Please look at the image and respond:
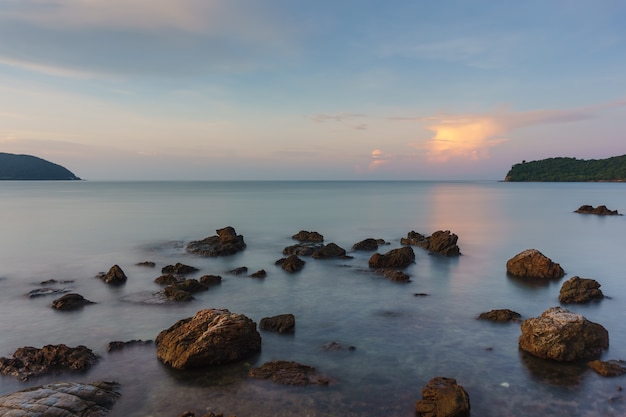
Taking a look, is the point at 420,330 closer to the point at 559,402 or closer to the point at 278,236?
the point at 559,402

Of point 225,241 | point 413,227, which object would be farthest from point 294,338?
point 413,227

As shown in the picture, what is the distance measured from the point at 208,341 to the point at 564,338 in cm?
1174

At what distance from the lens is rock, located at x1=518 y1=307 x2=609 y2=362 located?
1363 cm

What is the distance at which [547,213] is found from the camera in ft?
235

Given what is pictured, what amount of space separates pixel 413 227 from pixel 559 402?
42.3m

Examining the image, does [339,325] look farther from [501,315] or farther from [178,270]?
[178,270]

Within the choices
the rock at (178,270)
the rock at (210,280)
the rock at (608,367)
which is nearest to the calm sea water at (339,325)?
the rock at (608,367)

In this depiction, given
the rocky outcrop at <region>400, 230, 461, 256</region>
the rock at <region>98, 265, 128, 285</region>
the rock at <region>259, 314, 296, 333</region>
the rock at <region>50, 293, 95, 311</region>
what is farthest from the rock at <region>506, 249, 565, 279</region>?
the rock at <region>50, 293, 95, 311</region>

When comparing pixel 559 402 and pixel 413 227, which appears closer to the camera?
pixel 559 402

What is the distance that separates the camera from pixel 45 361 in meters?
13.0

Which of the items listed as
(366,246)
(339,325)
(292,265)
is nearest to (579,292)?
(339,325)

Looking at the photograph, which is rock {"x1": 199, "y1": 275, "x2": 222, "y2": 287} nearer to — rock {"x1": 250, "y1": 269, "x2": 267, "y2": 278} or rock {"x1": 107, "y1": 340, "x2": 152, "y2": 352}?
rock {"x1": 250, "y1": 269, "x2": 267, "y2": 278}

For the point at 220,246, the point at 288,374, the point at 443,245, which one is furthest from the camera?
the point at 443,245

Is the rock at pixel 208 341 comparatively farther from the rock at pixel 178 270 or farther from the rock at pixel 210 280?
the rock at pixel 178 270
